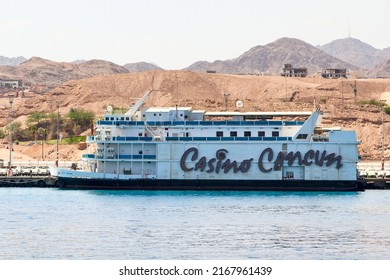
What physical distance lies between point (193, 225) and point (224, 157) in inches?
1017

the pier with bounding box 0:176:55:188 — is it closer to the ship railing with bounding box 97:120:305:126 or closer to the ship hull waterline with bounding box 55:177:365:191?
the ship hull waterline with bounding box 55:177:365:191

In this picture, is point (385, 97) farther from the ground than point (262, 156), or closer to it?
farther from the ground

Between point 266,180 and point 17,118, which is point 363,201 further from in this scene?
point 17,118

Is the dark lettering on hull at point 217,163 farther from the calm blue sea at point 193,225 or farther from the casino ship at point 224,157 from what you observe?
the calm blue sea at point 193,225

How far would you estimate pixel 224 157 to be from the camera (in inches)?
3189

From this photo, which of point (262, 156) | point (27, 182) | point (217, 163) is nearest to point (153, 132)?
point (217, 163)

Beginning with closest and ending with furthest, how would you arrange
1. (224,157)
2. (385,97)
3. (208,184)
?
(208,184) → (224,157) → (385,97)

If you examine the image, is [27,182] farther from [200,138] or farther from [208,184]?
[208,184]

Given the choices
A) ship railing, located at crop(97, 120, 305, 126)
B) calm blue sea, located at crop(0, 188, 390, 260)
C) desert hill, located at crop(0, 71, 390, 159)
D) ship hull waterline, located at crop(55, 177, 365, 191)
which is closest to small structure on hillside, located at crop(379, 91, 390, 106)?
desert hill, located at crop(0, 71, 390, 159)

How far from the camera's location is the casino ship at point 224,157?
80.4 meters

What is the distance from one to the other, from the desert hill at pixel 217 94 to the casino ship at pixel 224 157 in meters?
47.3

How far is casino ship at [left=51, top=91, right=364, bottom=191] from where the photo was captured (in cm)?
8044

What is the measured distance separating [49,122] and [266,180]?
64964 millimetres

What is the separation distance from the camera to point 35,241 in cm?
4847
